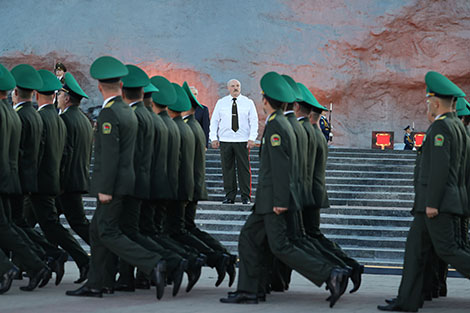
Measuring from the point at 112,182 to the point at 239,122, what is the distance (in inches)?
230

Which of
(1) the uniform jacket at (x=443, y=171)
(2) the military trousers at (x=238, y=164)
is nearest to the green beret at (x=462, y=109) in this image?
(1) the uniform jacket at (x=443, y=171)

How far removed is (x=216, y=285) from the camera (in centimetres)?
889

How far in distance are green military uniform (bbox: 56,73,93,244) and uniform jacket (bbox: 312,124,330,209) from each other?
2.25m

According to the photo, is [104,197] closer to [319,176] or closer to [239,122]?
[319,176]

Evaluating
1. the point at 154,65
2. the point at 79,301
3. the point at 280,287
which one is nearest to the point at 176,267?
the point at 79,301

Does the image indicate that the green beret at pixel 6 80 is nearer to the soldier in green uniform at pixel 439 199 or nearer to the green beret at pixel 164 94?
the green beret at pixel 164 94

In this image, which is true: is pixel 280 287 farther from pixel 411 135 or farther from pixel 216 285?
pixel 411 135

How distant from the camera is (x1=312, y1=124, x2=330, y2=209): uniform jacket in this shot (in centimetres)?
872

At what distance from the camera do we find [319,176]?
8.82 metres

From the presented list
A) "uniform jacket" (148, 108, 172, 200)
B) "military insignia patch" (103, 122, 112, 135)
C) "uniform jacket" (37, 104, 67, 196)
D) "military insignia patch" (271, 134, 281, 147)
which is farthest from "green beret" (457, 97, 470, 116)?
"uniform jacket" (37, 104, 67, 196)

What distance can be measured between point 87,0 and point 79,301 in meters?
18.0

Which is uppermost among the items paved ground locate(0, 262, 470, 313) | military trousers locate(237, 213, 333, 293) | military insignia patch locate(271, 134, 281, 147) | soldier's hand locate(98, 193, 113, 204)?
military insignia patch locate(271, 134, 281, 147)

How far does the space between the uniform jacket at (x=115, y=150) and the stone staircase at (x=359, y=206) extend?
176 inches

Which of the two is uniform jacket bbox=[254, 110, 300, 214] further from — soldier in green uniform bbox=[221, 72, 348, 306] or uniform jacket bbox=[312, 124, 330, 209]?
uniform jacket bbox=[312, 124, 330, 209]
